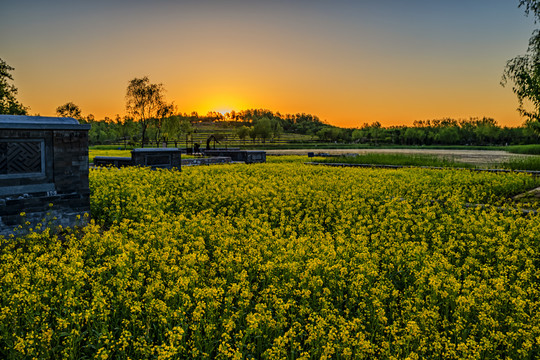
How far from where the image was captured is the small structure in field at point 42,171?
781cm

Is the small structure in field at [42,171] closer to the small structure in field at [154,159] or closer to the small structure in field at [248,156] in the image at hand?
the small structure in field at [154,159]

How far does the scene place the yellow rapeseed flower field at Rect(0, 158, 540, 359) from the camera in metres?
3.82

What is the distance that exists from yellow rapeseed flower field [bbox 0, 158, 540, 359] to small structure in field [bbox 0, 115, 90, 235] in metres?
1.09

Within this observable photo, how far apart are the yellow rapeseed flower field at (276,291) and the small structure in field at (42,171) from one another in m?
1.09

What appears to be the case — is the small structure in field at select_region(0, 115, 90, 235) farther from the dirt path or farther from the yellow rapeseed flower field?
the dirt path

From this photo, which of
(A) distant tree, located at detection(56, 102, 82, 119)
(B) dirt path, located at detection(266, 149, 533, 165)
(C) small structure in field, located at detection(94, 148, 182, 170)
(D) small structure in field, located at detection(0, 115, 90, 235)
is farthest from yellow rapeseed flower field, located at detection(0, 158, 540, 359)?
(A) distant tree, located at detection(56, 102, 82, 119)

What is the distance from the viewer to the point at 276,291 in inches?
187

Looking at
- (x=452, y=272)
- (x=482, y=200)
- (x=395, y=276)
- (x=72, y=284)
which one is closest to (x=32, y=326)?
(x=72, y=284)

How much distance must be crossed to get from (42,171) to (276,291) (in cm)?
653

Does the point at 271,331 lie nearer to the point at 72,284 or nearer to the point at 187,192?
the point at 72,284

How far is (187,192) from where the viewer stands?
12.0 m

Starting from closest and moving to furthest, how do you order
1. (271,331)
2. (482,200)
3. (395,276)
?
(271,331)
(395,276)
(482,200)

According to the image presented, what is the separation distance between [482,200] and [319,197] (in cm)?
552

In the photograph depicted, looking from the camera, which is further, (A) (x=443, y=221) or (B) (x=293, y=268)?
(A) (x=443, y=221)
